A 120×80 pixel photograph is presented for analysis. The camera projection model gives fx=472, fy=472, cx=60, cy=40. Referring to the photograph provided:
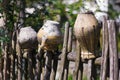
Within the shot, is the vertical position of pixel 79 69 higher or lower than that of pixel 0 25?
lower

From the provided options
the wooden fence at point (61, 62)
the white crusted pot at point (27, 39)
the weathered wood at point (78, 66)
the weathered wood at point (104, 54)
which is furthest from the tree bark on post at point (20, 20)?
the weathered wood at point (104, 54)

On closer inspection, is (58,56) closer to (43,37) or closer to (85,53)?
(43,37)

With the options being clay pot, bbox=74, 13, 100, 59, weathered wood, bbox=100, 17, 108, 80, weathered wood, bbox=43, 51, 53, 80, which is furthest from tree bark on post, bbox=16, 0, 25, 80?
weathered wood, bbox=100, 17, 108, 80

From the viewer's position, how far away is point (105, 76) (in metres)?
3.08

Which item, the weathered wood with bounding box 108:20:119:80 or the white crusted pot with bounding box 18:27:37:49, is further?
the white crusted pot with bounding box 18:27:37:49

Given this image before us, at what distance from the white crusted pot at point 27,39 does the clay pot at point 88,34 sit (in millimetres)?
739

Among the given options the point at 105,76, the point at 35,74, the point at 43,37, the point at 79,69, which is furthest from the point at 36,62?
the point at 105,76

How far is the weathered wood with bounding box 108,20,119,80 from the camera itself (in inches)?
117

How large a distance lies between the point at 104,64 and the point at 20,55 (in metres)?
1.29

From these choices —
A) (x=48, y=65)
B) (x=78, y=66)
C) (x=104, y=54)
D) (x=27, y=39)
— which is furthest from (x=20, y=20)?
(x=104, y=54)

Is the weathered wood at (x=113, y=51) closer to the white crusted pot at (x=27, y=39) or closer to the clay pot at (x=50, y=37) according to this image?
the clay pot at (x=50, y=37)

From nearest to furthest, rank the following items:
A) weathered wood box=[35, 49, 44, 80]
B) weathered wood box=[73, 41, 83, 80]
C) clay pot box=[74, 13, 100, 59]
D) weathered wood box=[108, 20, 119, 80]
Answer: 1. weathered wood box=[108, 20, 119, 80]
2. clay pot box=[74, 13, 100, 59]
3. weathered wood box=[73, 41, 83, 80]
4. weathered wood box=[35, 49, 44, 80]

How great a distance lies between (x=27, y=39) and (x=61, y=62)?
502mm

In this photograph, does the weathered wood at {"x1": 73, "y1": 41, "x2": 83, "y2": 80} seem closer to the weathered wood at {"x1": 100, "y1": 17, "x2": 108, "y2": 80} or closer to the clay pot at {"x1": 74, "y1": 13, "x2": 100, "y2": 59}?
the clay pot at {"x1": 74, "y1": 13, "x2": 100, "y2": 59}
